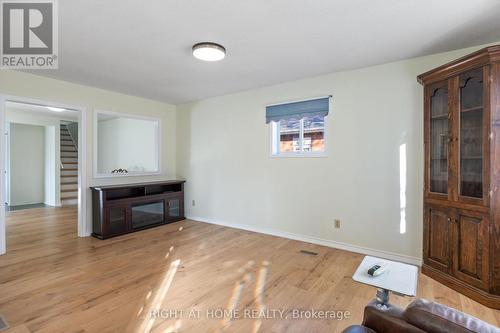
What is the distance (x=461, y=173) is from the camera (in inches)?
92.1

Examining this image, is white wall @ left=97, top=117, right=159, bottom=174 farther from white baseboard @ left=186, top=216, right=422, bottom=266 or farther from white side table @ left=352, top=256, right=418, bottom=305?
white side table @ left=352, top=256, right=418, bottom=305

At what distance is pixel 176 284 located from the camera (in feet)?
8.07

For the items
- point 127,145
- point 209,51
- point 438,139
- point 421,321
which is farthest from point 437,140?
point 127,145

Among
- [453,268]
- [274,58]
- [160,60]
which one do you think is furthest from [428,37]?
[160,60]

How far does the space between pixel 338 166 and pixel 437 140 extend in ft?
3.74

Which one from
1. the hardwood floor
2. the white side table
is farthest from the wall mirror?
the white side table

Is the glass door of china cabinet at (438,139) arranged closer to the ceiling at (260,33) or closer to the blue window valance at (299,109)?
the ceiling at (260,33)

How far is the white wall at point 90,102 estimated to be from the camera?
11.0 ft

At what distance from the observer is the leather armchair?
2.72 feet

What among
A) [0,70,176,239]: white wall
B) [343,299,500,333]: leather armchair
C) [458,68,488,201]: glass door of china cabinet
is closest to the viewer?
[343,299,500,333]: leather armchair

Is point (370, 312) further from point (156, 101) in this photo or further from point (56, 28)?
point (156, 101)

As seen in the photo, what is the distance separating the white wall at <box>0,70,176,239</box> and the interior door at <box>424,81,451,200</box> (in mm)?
4444

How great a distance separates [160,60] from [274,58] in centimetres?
136

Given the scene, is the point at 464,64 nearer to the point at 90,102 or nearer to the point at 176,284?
the point at 176,284
